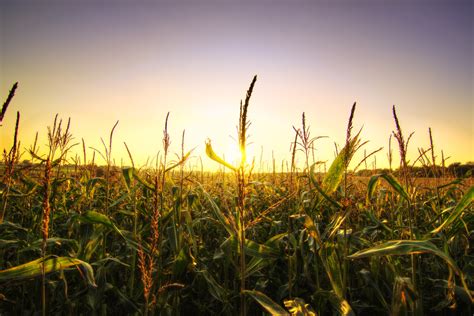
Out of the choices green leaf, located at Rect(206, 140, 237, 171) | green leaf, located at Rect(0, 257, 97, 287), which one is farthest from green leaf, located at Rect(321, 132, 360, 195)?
green leaf, located at Rect(0, 257, 97, 287)

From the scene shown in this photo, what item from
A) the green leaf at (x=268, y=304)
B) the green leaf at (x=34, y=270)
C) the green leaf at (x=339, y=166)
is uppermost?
the green leaf at (x=339, y=166)

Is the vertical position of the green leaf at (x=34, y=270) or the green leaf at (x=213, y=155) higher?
the green leaf at (x=213, y=155)

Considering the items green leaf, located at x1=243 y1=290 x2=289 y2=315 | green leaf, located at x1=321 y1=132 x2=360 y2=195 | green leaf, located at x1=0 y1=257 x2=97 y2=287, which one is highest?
green leaf, located at x1=321 y1=132 x2=360 y2=195

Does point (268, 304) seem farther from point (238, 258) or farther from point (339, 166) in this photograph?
point (238, 258)

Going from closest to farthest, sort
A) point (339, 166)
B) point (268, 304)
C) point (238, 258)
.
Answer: point (268, 304), point (339, 166), point (238, 258)

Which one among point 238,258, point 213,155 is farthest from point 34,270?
point 238,258

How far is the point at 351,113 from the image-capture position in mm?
1408

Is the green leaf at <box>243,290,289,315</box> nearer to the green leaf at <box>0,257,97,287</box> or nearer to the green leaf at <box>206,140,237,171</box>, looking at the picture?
the green leaf at <box>206,140,237,171</box>

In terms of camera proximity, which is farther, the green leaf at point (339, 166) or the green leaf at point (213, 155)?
the green leaf at point (339, 166)

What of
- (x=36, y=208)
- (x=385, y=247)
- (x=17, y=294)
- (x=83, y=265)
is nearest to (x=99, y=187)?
(x=36, y=208)

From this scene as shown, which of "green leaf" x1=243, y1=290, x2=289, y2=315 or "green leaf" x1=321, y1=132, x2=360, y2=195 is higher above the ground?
"green leaf" x1=321, y1=132, x2=360, y2=195

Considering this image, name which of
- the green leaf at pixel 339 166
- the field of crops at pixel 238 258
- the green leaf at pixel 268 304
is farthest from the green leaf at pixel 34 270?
the green leaf at pixel 339 166

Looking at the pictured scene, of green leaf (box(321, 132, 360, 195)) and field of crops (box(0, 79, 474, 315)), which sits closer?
field of crops (box(0, 79, 474, 315))

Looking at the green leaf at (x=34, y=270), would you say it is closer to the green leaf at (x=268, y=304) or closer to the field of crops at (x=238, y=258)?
the field of crops at (x=238, y=258)
